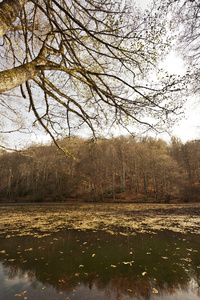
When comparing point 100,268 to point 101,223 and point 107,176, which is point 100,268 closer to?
point 101,223

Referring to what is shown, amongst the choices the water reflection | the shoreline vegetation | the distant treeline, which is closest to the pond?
the water reflection

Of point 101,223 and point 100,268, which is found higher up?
point 100,268

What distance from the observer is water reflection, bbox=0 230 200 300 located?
303cm

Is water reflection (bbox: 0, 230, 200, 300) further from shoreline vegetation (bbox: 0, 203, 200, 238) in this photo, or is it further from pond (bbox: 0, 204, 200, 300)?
shoreline vegetation (bbox: 0, 203, 200, 238)

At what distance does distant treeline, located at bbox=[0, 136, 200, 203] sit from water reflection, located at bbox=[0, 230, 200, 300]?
19768 millimetres

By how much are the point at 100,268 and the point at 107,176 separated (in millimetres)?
30504

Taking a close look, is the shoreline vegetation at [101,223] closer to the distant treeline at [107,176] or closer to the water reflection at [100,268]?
the water reflection at [100,268]

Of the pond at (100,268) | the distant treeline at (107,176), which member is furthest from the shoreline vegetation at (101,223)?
the distant treeline at (107,176)

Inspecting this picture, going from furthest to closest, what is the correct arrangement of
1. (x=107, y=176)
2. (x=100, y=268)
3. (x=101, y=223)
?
1. (x=107, y=176)
2. (x=101, y=223)
3. (x=100, y=268)

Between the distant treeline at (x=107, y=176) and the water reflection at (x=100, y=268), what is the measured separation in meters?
19.8

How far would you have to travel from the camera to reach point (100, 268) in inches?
153

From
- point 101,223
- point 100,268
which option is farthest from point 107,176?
point 100,268

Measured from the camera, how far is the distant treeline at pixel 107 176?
92.1ft

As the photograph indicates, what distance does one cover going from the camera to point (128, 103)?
448 cm
